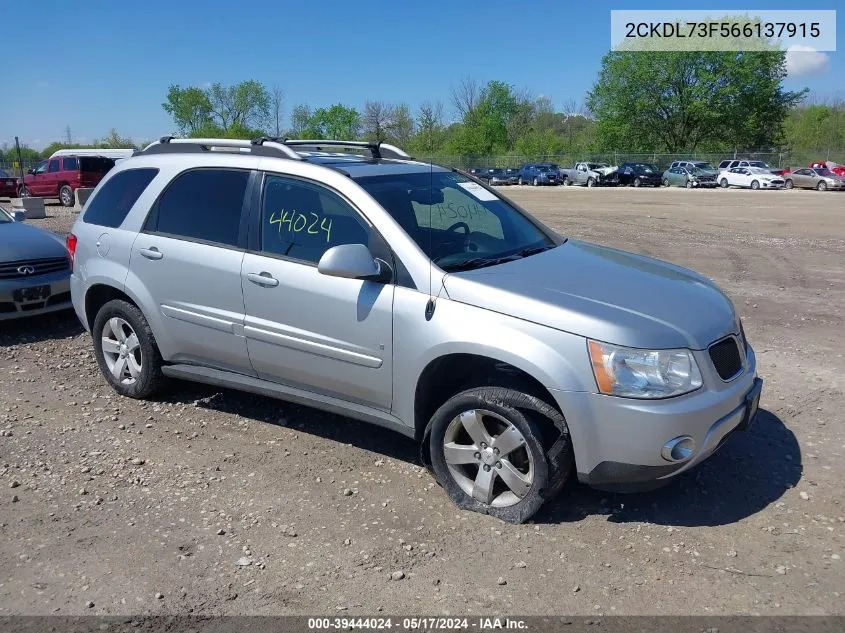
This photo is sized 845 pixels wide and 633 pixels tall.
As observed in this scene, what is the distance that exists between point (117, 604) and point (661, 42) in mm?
64872

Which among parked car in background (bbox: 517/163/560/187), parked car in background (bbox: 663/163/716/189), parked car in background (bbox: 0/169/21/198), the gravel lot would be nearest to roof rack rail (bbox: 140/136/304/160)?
the gravel lot

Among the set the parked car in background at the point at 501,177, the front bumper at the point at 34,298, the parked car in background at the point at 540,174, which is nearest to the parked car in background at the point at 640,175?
the parked car in background at the point at 540,174

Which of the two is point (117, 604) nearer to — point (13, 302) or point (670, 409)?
point (670, 409)

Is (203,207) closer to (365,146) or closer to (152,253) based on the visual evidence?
(152,253)

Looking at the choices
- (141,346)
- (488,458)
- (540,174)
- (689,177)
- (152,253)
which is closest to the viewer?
(488,458)

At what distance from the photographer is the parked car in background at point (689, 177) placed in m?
43.9

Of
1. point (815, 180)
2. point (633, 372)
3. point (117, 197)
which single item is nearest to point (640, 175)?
point (815, 180)

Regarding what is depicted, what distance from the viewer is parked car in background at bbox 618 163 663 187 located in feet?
152

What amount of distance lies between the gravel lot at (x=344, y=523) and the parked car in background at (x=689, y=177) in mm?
41334

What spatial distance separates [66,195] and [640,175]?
33789 millimetres

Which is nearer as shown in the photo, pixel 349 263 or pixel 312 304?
pixel 349 263

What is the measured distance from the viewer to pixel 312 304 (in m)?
4.16

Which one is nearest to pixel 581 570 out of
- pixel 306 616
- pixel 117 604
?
pixel 306 616

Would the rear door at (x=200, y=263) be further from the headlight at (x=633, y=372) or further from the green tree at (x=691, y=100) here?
the green tree at (x=691, y=100)
